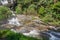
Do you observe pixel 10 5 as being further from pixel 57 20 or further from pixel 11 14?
pixel 57 20

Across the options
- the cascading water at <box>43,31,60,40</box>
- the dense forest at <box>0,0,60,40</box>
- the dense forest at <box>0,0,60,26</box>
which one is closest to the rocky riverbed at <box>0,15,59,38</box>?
the cascading water at <box>43,31,60,40</box>

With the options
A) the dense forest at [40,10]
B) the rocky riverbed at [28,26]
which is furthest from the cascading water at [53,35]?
the dense forest at [40,10]

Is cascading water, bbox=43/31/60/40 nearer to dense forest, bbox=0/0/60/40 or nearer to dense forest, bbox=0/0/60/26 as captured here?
dense forest, bbox=0/0/60/40

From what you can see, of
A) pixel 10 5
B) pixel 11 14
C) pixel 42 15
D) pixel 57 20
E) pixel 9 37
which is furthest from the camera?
pixel 10 5

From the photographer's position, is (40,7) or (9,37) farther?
(40,7)

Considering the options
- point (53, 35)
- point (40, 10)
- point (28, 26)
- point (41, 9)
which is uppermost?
point (41, 9)

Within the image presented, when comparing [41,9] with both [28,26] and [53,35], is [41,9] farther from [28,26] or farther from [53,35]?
[53,35]

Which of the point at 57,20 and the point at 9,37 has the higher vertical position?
the point at 9,37

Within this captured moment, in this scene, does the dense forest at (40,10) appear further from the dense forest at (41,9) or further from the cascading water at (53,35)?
the cascading water at (53,35)

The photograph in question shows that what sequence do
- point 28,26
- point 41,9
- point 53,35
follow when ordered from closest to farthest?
point 53,35 < point 28,26 < point 41,9

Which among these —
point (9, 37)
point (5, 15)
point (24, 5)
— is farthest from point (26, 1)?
point (9, 37)

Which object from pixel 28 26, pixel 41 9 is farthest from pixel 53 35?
pixel 41 9
